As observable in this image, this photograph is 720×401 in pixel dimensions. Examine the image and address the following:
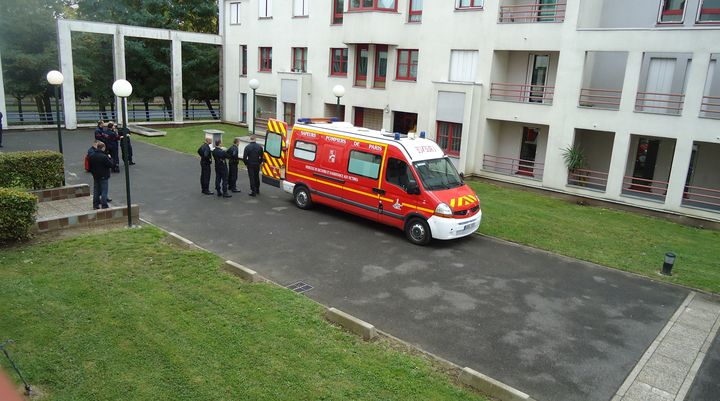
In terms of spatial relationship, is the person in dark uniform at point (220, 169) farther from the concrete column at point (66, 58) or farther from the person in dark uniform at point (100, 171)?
the concrete column at point (66, 58)

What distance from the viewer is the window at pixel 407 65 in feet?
80.1

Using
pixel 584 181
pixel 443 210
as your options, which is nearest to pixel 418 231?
pixel 443 210

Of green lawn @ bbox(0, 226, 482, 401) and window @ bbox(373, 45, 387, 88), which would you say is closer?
green lawn @ bbox(0, 226, 482, 401)

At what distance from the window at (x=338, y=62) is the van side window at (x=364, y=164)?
49.4 feet

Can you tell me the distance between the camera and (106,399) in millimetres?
5820


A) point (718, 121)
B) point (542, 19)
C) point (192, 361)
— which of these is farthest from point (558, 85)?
point (192, 361)

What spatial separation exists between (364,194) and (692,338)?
7.95 m

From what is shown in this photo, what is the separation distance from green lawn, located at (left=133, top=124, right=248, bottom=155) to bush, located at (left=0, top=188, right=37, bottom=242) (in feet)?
43.8

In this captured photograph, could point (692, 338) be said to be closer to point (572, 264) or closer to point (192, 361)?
point (572, 264)

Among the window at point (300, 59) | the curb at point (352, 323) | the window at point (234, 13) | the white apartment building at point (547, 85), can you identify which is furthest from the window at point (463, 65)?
the window at point (234, 13)

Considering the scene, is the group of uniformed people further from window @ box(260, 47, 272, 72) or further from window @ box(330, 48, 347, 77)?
window @ box(260, 47, 272, 72)

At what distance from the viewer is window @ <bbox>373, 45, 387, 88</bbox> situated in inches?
1009

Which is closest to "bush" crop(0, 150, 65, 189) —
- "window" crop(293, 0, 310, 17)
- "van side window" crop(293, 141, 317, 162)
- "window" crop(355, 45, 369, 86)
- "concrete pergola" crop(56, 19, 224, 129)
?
"van side window" crop(293, 141, 317, 162)

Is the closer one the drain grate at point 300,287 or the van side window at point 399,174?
the drain grate at point 300,287
